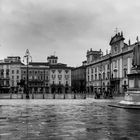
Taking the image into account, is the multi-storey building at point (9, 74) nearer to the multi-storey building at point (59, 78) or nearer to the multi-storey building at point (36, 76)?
the multi-storey building at point (36, 76)

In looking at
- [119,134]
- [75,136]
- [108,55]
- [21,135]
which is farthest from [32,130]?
[108,55]

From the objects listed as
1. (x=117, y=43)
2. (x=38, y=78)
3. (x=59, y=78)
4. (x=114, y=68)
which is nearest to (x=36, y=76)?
(x=38, y=78)

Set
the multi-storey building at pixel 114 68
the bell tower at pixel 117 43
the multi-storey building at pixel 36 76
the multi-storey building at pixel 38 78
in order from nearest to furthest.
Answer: the multi-storey building at pixel 114 68, the bell tower at pixel 117 43, the multi-storey building at pixel 36 76, the multi-storey building at pixel 38 78

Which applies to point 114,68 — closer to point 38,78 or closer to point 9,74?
point 38,78

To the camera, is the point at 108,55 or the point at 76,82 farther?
the point at 76,82

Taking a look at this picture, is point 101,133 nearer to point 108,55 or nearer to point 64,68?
point 108,55

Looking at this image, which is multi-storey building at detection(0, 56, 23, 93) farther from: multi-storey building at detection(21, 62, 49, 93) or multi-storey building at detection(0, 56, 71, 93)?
multi-storey building at detection(21, 62, 49, 93)

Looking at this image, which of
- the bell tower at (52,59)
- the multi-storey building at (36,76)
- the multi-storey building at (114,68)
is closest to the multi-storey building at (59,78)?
the multi-storey building at (36,76)

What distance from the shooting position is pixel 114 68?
97625 millimetres

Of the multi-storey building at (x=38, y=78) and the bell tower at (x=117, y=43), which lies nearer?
the bell tower at (x=117, y=43)

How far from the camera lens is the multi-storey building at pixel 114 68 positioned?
8826 cm

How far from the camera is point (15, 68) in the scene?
138 m

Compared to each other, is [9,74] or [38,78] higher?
[9,74]

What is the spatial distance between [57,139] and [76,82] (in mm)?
145869
